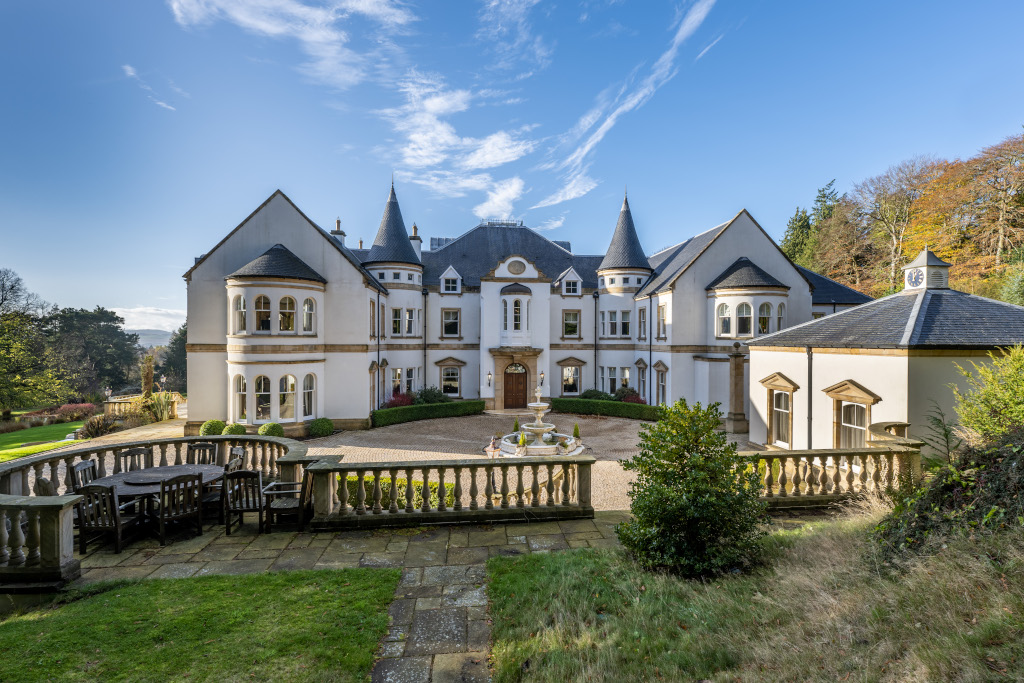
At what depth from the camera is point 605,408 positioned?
84.9 feet

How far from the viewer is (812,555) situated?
18.3 ft

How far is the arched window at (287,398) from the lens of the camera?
64.8 feet

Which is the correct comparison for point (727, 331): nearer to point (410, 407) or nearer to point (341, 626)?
point (410, 407)

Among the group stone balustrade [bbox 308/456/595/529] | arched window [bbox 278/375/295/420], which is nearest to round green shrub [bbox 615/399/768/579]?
stone balustrade [bbox 308/456/595/529]

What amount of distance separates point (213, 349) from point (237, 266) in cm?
415

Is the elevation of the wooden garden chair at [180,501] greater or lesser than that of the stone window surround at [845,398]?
lesser

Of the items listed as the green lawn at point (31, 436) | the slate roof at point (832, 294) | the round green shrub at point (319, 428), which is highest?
the slate roof at point (832, 294)

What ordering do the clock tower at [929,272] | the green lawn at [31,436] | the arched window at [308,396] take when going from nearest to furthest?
A: the clock tower at [929,272], the arched window at [308,396], the green lawn at [31,436]

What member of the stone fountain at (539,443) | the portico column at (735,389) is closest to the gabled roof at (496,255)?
the portico column at (735,389)

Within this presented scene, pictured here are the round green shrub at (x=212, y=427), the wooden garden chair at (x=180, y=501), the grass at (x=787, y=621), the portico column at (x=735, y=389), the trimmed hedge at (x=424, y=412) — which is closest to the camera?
the grass at (x=787, y=621)

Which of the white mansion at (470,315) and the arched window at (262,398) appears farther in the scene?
the white mansion at (470,315)

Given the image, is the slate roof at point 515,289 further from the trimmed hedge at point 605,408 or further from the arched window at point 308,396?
the arched window at point 308,396

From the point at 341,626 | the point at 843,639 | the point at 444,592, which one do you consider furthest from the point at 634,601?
the point at 341,626

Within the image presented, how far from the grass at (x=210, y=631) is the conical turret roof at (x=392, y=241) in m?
23.4
